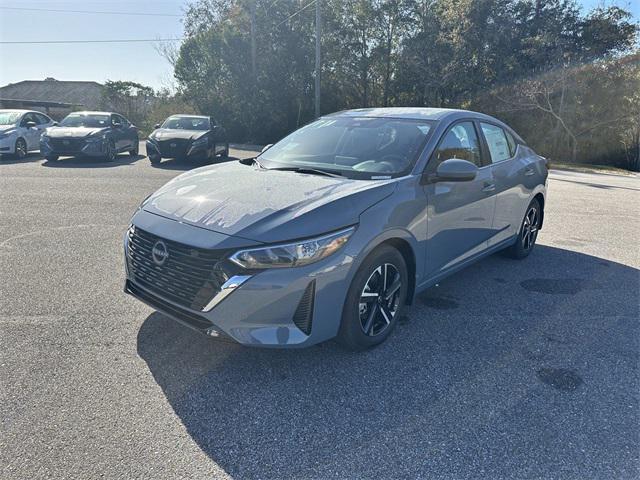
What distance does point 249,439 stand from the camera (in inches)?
91.1

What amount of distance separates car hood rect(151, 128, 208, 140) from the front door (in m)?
10.6

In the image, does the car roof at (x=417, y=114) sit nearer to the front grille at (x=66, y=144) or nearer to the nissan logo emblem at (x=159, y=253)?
the nissan logo emblem at (x=159, y=253)

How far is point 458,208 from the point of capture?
3762mm

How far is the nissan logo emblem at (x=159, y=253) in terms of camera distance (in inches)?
110

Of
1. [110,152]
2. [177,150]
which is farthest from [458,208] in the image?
[110,152]

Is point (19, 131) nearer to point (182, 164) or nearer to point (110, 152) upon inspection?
point (110, 152)

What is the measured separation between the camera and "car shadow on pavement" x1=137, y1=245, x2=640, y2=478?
2211 mm

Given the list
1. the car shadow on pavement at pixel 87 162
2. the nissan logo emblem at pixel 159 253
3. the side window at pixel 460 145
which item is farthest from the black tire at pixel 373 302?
the car shadow on pavement at pixel 87 162

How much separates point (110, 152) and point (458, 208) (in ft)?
40.7

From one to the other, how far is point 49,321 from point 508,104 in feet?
80.9

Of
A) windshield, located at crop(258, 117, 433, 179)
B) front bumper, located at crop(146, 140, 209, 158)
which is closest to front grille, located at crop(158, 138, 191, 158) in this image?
front bumper, located at crop(146, 140, 209, 158)

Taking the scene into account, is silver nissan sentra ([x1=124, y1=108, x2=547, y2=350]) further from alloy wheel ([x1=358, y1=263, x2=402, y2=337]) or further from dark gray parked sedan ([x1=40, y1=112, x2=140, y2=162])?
dark gray parked sedan ([x1=40, y1=112, x2=140, y2=162])

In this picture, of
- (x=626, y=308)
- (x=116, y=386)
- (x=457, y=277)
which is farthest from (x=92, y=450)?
(x=626, y=308)

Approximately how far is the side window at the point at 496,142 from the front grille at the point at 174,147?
10286 mm
